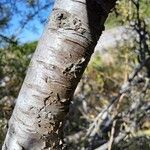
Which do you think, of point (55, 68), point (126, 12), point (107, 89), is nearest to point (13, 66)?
point (126, 12)

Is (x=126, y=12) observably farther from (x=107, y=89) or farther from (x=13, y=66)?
(x=107, y=89)

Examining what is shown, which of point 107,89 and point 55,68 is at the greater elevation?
point 55,68

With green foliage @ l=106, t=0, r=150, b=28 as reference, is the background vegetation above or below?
below

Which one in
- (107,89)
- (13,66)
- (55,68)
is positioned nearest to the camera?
(55,68)

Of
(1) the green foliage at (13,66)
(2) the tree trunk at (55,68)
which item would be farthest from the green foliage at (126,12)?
(2) the tree trunk at (55,68)

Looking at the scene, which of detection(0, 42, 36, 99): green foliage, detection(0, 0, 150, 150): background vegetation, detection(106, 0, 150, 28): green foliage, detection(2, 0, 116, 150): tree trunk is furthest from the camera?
detection(106, 0, 150, 28): green foliage

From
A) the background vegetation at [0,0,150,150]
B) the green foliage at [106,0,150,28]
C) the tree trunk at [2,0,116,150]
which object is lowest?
the background vegetation at [0,0,150,150]

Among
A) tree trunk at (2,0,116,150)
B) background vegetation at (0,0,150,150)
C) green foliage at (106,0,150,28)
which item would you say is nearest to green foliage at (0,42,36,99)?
background vegetation at (0,0,150,150)

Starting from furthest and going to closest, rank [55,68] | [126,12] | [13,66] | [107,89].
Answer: [107,89] → [126,12] → [13,66] → [55,68]

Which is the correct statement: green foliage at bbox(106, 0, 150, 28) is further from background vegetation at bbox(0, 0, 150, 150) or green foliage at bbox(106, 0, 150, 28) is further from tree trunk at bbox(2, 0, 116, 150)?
tree trunk at bbox(2, 0, 116, 150)
